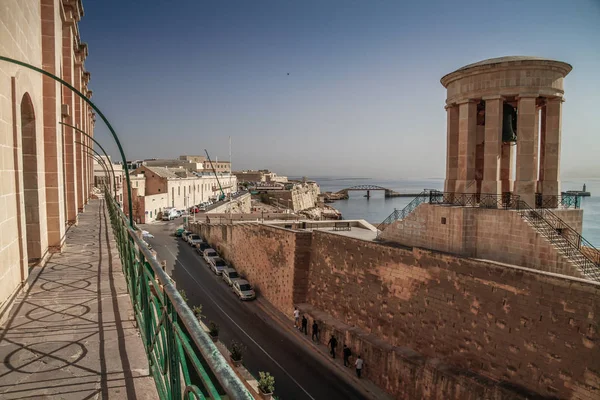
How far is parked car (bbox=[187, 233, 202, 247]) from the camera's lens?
26.4 meters

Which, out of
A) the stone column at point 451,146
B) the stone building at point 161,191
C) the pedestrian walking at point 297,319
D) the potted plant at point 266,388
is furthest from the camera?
the stone building at point 161,191

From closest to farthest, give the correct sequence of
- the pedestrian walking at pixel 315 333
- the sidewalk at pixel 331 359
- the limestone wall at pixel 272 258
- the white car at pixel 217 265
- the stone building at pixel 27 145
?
the stone building at pixel 27 145 → the sidewalk at pixel 331 359 → the pedestrian walking at pixel 315 333 → the limestone wall at pixel 272 258 → the white car at pixel 217 265

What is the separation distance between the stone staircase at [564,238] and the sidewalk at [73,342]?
8969mm

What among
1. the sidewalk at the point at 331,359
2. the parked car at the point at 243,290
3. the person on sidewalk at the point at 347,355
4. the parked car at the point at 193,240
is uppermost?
the parked car at the point at 193,240

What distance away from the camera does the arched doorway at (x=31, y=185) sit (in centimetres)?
605

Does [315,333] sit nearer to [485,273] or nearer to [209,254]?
[485,273]

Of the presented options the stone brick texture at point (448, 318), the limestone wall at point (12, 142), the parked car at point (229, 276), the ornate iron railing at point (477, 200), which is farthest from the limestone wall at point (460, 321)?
the limestone wall at point (12, 142)

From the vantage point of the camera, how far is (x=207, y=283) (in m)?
19.5

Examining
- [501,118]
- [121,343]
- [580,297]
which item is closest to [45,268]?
[121,343]

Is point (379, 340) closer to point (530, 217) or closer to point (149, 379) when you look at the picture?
point (530, 217)

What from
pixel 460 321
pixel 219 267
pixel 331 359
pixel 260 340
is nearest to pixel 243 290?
pixel 219 267

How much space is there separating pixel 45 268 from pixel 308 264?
1100 centimetres

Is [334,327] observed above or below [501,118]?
below

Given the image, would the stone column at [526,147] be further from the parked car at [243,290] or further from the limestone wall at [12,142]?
the parked car at [243,290]
